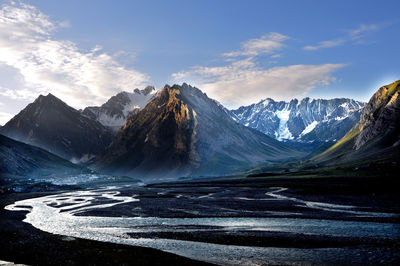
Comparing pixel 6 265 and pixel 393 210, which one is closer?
pixel 6 265

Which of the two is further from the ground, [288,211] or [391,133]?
[391,133]

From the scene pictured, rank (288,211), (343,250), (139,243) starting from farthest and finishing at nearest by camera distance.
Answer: (288,211)
(139,243)
(343,250)

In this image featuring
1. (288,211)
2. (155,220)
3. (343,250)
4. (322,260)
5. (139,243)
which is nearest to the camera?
(322,260)

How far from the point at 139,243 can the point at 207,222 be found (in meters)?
18.0

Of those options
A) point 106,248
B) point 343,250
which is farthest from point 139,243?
point 343,250

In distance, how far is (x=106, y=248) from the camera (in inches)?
1535

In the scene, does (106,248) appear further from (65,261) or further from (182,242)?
(182,242)

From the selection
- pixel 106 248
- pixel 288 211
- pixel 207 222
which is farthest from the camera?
pixel 288 211

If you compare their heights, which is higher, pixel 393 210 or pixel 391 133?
pixel 391 133

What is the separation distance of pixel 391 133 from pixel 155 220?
619 ft

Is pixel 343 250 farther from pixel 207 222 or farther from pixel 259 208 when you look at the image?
pixel 259 208

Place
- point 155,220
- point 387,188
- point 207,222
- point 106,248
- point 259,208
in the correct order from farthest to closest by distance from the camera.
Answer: point 387,188 → point 259,208 → point 155,220 → point 207,222 → point 106,248

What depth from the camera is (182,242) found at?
42062 mm

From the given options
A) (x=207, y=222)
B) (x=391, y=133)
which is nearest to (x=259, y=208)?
(x=207, y=222)
